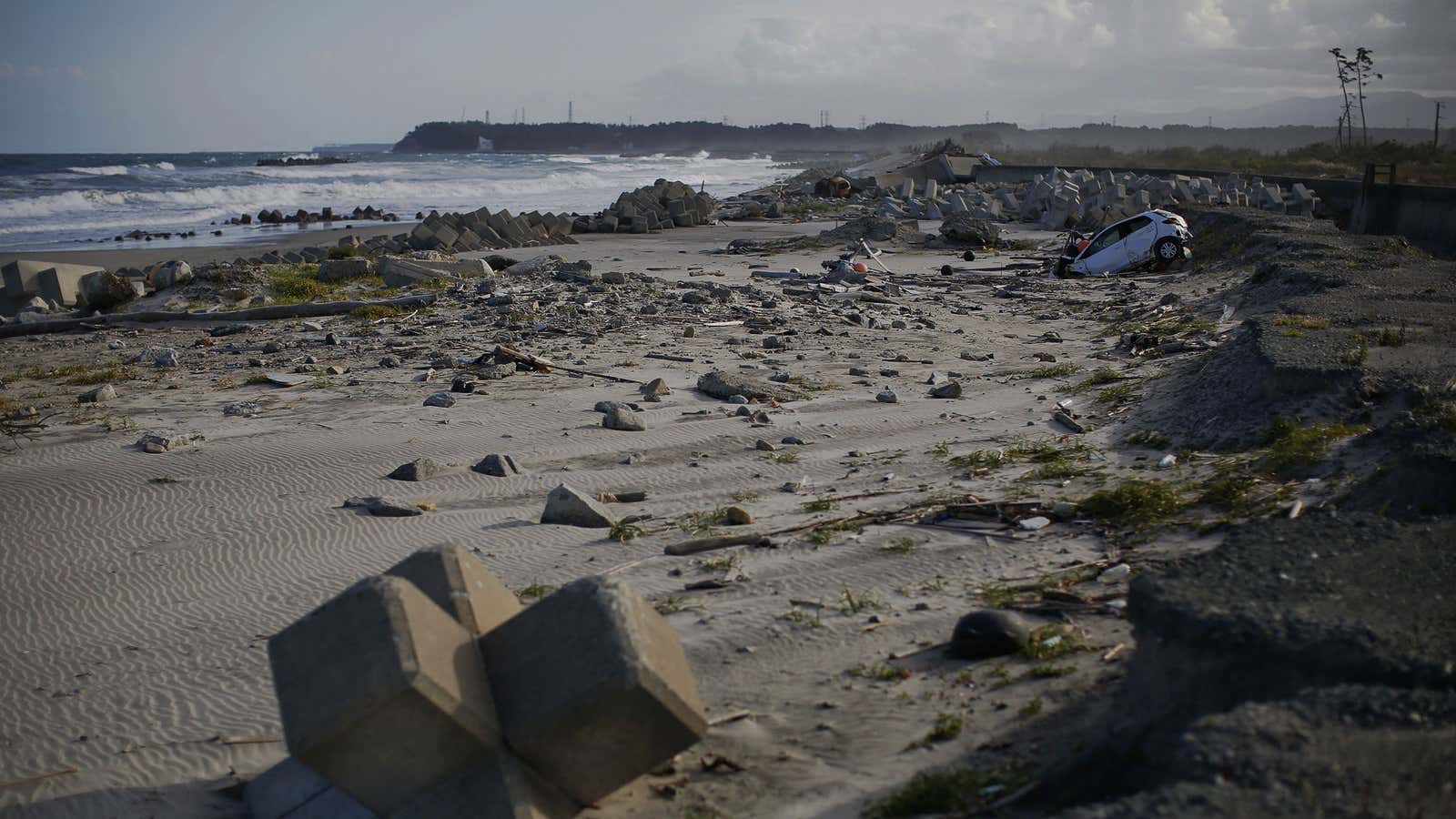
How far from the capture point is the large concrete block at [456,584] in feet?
9.66

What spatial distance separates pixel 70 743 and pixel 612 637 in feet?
7.24

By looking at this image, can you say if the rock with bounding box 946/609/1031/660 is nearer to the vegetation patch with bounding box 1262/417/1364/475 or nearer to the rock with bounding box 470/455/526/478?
the vegetation patch with bounding box 1262/417/1364/475

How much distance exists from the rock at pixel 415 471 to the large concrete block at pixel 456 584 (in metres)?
3.33

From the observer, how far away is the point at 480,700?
9.08 feet

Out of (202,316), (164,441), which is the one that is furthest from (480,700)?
(202,316)

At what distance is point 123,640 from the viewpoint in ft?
14.1

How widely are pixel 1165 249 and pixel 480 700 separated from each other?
17422 millimetres

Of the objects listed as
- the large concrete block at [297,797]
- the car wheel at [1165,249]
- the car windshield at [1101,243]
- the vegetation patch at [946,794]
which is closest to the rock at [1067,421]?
the vegetation patch at [946,794]

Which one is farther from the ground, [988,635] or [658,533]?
[988,635]

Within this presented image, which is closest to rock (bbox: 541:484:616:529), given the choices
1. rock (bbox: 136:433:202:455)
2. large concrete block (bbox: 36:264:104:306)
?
rock (bbox: 136:433:202:455)

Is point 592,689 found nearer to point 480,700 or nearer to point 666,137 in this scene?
point 480,700

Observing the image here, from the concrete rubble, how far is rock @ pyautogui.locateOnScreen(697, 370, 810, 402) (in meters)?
5.58

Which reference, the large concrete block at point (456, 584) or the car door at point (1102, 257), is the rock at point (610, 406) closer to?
the large concrete block at point (456, 584)

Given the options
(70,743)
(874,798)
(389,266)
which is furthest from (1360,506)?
(389,266)
